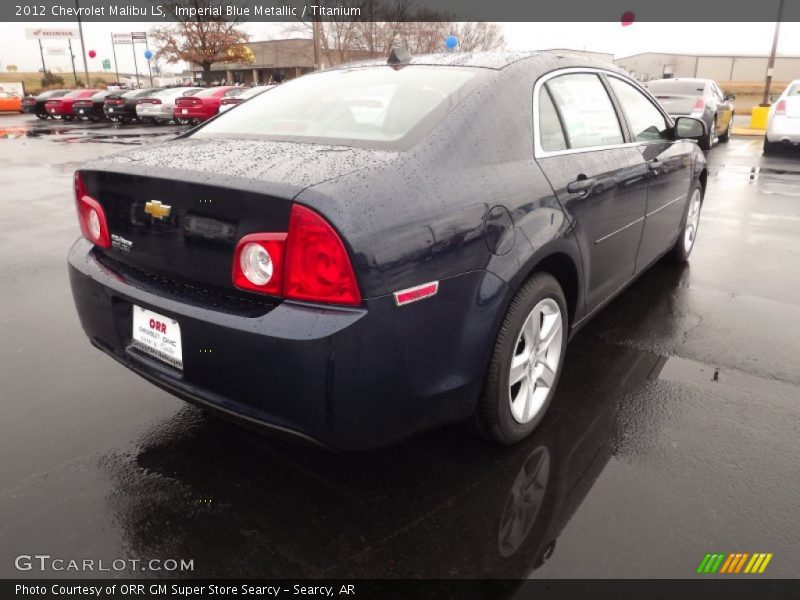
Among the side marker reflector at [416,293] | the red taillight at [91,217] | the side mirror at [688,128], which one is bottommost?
the side marker reflector at [416,293]

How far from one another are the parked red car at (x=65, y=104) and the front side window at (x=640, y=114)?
97.6 feet

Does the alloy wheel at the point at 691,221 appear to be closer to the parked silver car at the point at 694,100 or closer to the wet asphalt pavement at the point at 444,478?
the wet asphalt pavement at the point at 444,478

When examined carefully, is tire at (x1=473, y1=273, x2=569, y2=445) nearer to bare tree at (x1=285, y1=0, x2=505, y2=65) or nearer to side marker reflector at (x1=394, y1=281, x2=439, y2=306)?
side marker reflector at (x1=394, y1=281, x2=439, y2=306)

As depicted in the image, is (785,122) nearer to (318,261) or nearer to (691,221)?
(691,221)

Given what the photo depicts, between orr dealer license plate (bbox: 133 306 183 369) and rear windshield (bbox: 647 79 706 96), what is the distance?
13.2 meters

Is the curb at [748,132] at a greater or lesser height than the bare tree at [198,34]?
lesser

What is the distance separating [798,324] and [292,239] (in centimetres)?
373

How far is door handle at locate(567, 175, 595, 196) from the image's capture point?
2.79 meters

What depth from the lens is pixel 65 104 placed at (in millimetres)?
28328

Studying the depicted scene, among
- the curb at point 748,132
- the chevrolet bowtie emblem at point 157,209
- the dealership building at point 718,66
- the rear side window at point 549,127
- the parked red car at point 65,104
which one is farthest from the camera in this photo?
the dealership building at point 718,66

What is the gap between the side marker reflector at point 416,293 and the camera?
1.97 meters

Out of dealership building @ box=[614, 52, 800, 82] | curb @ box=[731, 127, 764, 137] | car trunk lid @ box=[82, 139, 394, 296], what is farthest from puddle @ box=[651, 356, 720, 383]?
dealership building @ box=[614, 52, 800, 82]

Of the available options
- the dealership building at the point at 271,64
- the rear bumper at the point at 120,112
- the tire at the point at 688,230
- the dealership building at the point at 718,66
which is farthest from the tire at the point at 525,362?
the dealership building at the point at 271,64

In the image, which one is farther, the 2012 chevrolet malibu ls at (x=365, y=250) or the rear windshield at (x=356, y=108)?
the rear windshield at (x=356, y=108)
